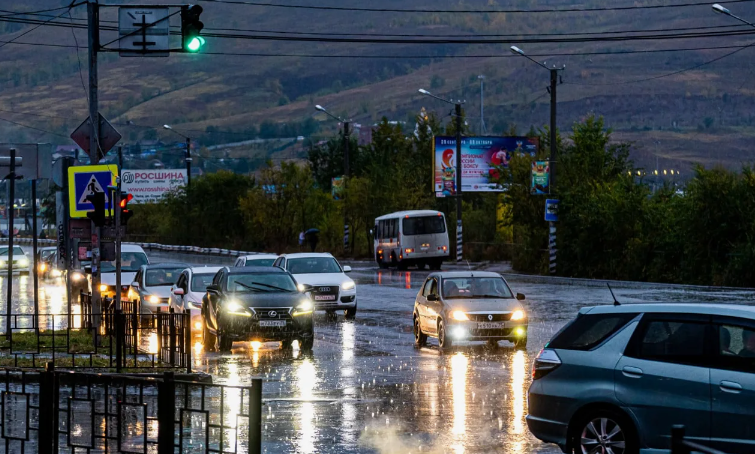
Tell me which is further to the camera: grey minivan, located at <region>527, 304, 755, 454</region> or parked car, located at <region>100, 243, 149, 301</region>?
parked car, located at <region>100, 243, 149, 301</region>

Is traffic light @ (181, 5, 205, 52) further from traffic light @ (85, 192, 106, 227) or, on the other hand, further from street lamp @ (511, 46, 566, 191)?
street lamp @ (511, 46, 566, 191)

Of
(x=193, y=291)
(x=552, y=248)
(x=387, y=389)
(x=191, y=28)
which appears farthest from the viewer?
(x=552, y=248)

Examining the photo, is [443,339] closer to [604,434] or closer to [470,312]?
[470,312]

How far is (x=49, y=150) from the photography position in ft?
87.7

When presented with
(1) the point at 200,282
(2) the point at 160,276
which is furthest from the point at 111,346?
(2) the point at 160,276

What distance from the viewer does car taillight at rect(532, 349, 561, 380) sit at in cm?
1107

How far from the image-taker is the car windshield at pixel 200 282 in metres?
28.1

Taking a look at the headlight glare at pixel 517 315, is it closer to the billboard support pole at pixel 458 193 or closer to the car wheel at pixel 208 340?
the car wheel at pixel 208 340

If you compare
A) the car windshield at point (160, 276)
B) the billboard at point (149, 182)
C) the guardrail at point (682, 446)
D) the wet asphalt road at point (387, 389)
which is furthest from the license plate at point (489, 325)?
the billboard at point (149, 182)

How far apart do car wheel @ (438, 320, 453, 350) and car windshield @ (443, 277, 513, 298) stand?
97cm

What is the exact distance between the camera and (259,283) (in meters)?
24.8

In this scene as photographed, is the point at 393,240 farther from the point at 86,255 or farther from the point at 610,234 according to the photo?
the point at 86,255

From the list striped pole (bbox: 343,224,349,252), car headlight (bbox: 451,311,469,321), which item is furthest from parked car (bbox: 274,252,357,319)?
striped pole (bbox: 343,224,349,252)

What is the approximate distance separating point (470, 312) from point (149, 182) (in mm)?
111499
